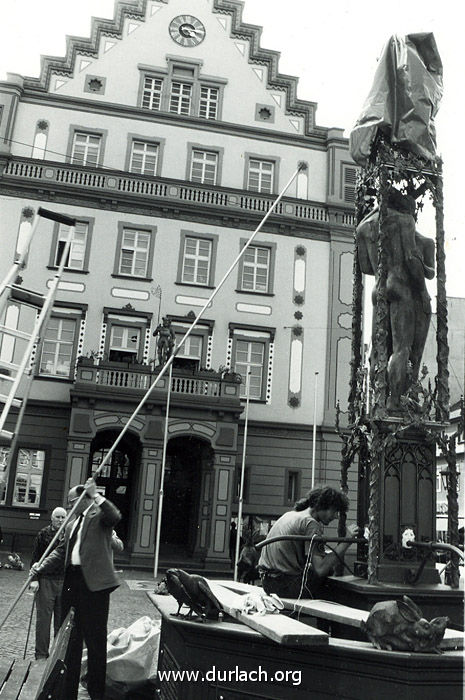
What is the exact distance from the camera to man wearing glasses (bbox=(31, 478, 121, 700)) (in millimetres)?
5316

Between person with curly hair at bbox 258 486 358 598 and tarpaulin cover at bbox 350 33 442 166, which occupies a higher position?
tarpaulin cover at bbox 350 33 442 166

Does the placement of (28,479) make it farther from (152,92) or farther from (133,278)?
(152,92)

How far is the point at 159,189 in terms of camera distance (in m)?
25.5

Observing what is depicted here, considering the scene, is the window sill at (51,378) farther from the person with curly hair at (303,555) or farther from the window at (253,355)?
the person with curly hair at (303,555)

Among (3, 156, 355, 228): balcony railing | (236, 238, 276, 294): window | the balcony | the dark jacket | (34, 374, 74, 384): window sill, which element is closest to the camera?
the dark jacket

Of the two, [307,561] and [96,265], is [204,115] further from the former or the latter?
[307,561]

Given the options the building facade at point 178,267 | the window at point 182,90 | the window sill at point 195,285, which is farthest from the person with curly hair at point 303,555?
the window at point 182,90

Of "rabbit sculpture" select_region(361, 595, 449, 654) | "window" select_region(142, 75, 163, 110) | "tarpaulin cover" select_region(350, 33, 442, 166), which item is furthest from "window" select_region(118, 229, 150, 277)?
Result: "rabbit sculpture" select_region(361, 595, 449, 654)

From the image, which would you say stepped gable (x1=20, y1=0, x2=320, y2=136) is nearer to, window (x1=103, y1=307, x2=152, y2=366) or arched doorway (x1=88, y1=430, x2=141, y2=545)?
window (x1=103, y1=307, x2=152, y2=366)

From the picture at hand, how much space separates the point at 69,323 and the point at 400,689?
21930 mm

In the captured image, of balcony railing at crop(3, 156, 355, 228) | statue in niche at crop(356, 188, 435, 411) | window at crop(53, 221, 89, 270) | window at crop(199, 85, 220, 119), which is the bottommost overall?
statue in niche at crop(356, 188, 435, 411)

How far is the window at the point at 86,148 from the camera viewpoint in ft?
83.8

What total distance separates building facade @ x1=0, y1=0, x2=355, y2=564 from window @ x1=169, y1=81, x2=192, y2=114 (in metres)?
0.08

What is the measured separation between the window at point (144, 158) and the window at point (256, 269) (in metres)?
4.86
